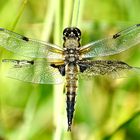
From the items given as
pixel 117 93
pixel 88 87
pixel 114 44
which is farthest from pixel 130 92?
pixel 114 44

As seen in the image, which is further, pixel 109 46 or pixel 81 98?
pixel 81 98

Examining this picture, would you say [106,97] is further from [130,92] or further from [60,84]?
[60,84]

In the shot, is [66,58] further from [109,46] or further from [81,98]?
[81,98]

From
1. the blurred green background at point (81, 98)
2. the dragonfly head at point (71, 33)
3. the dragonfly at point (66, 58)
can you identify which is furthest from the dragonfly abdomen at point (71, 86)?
the blurred green background at point (81, 98)

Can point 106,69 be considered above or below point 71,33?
below

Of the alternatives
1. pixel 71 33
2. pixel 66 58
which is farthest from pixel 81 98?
pixel 71 33

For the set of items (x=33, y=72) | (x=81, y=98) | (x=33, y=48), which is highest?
(x=33, y=48)
